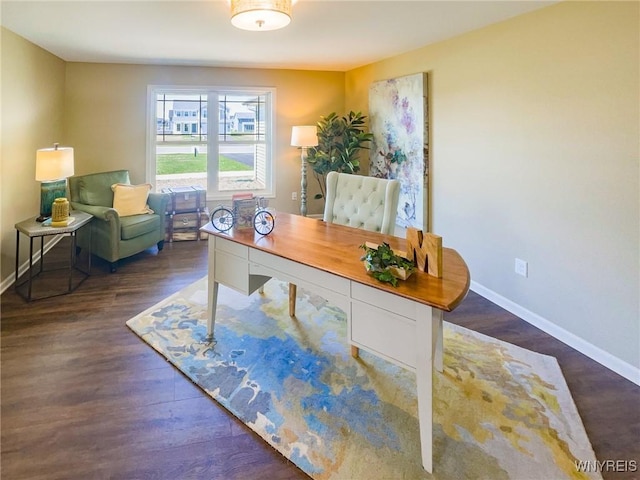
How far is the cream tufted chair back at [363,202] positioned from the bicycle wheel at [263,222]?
664mm

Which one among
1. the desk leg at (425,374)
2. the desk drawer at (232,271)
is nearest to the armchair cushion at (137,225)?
the desk drawer at (232,271)

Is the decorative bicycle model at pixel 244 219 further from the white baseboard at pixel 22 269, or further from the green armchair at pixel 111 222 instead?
the white baseboard at pixel 22 269

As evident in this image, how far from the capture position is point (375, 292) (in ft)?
5.37

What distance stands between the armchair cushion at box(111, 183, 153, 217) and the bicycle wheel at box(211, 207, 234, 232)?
2282mm

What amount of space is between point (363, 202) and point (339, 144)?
277 cm

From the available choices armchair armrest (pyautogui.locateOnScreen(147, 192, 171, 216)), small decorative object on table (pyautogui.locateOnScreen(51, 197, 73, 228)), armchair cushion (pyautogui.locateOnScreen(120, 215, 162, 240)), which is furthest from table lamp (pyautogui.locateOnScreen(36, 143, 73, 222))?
armchair armrest (pyautogui.locateOnScreen(147, 192, 171, 216))

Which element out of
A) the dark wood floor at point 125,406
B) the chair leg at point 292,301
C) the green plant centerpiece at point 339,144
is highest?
the green plant centerpiece at point 339,144

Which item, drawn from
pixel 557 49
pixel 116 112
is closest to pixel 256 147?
pixel 116 112

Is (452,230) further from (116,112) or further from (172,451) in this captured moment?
(116,112)

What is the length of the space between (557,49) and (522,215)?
3.81 feet

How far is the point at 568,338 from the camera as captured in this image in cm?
265

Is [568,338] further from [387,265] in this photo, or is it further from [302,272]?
[302,272]

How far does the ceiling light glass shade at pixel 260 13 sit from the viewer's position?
2033 mm

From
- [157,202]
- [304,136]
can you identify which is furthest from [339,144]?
[157,202]
